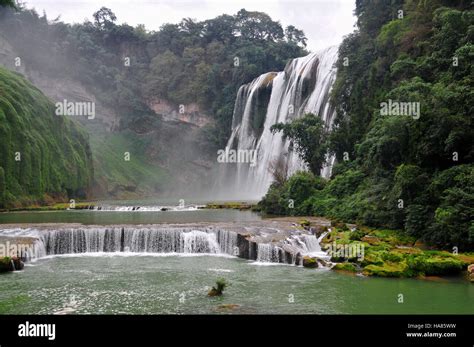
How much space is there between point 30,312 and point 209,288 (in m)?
5.26

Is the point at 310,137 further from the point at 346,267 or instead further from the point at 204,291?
the point at 204,291

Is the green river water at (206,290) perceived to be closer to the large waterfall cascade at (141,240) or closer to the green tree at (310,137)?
the large waterfall cascade at (141,240)

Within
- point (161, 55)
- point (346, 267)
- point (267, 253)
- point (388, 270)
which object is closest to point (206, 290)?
point (346, 267)

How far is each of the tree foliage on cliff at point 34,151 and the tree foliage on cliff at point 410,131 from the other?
21971mm

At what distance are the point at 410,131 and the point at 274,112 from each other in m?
33.1

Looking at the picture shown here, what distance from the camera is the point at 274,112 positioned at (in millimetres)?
55875

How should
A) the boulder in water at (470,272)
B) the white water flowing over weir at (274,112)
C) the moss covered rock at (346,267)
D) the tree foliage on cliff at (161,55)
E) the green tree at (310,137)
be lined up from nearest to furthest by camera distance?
the boulder in water at (470,272), the moss covered rock at (346,267), the green tree at (310,137), the white water flowing over weir at (274,112), the tree foliage on cliff at (161,55)

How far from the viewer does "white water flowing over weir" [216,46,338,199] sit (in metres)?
47.3

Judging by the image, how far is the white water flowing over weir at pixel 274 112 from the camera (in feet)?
155

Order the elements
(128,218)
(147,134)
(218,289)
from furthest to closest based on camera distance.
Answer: (147,134) → (128,218) → (218,289)

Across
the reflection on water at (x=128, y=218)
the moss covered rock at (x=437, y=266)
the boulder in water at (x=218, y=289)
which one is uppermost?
the reflection on water at (x=128, y=218)

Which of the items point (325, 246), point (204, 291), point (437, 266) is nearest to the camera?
point (204, 291)

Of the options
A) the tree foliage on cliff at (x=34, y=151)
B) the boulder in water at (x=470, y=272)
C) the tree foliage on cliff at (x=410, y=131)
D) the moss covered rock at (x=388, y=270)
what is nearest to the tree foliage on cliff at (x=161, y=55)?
the tree foliage on cliff at (x=34, y=151)

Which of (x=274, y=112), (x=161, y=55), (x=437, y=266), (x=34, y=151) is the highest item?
(x=161, y=55)
